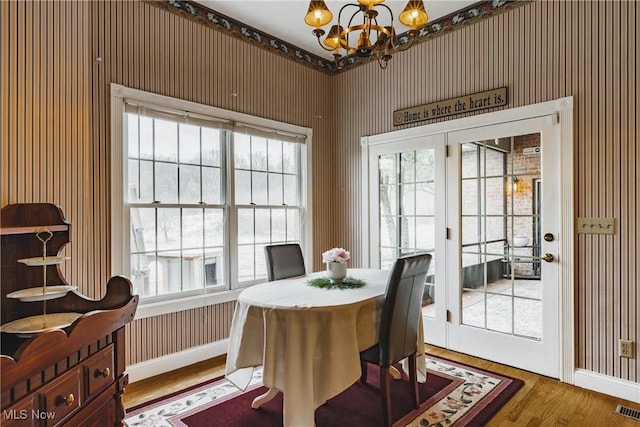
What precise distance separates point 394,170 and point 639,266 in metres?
2.18

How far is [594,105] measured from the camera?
2.67 m

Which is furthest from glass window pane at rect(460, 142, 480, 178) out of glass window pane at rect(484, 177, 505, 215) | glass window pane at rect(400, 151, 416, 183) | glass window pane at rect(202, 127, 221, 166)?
glass window pane at rect(202, 127, 221, 166)

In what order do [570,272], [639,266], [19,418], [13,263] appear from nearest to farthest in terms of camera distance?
1. [19,418]
2. [13,263]
3. [639,266]
4. [570,272]

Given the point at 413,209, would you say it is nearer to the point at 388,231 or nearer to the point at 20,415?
the point at 388,231

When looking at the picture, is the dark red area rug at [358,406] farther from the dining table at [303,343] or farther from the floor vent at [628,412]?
the floor vent at [628,412]

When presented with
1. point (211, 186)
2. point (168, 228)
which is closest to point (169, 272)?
point (168, 228)

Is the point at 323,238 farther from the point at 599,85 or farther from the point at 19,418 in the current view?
the point at 19,418

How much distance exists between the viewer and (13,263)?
1.43 meters

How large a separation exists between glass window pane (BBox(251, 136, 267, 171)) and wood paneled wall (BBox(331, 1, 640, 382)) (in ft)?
7.02

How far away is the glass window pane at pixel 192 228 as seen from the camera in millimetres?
3168

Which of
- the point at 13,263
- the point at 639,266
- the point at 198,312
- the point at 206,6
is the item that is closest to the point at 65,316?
the point at 13,263

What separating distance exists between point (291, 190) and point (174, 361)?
6.72ft

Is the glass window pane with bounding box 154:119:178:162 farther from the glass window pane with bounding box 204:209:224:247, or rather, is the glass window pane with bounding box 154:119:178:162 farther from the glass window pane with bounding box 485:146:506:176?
the glass window pane with bounding box 485:146:506:176

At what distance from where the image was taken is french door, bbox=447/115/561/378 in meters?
2.90
